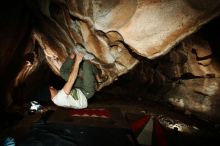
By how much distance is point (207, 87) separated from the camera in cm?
719

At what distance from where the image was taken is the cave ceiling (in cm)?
454

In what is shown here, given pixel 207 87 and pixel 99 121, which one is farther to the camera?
pixel 207 87

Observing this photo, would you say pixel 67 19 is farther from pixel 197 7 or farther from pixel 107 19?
pixel 197 7

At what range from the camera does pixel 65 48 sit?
7223mm

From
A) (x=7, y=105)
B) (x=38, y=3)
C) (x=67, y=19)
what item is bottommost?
(x=7, y=105)

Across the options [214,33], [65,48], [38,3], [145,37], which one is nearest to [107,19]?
[145,37]

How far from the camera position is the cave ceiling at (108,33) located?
14.9 ft

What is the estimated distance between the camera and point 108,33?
18.4ft

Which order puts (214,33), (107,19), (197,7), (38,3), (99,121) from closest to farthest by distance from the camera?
(197,7) → (99,121) → (107,19) → (38,3) → (214,33)

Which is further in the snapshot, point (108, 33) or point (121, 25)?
point (108, 33)

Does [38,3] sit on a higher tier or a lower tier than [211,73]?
higher

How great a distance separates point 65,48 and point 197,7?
4.09 m

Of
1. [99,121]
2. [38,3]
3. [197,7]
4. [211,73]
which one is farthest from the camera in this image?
[211,73]

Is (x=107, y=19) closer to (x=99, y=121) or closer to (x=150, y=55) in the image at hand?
(x=150, y=55)
